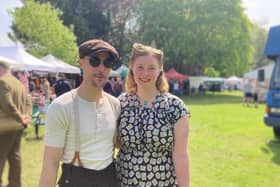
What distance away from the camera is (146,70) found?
2266mm

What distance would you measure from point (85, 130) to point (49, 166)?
295 millimetres

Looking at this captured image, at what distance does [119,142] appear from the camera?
228 cm

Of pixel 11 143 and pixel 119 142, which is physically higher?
pixel 119 142

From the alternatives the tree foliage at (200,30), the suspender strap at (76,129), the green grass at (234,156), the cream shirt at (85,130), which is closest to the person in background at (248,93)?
the green grass at (234,156)

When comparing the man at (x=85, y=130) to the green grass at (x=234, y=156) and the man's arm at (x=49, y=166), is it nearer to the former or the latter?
the man's arm at (x=49, y=166)

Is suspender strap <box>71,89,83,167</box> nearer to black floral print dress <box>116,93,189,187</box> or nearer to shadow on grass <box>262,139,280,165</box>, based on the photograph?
black floral print dress <box>116,93,189,187</box>

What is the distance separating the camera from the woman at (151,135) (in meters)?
2.20

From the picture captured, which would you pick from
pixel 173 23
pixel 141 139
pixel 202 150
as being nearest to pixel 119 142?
pixel 141 139

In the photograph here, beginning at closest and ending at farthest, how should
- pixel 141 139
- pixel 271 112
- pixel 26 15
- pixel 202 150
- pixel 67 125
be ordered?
pixel 67 125
pixel 141 139
pixel 202 150
pixel 271 112
pixel 26 15

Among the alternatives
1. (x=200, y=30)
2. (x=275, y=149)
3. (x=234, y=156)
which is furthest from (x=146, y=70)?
(x=200, y=30)

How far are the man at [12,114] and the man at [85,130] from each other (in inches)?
116

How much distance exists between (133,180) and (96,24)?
117 ft

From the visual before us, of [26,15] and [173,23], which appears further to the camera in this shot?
[173,23]

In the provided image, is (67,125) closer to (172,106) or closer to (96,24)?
(172,106)
